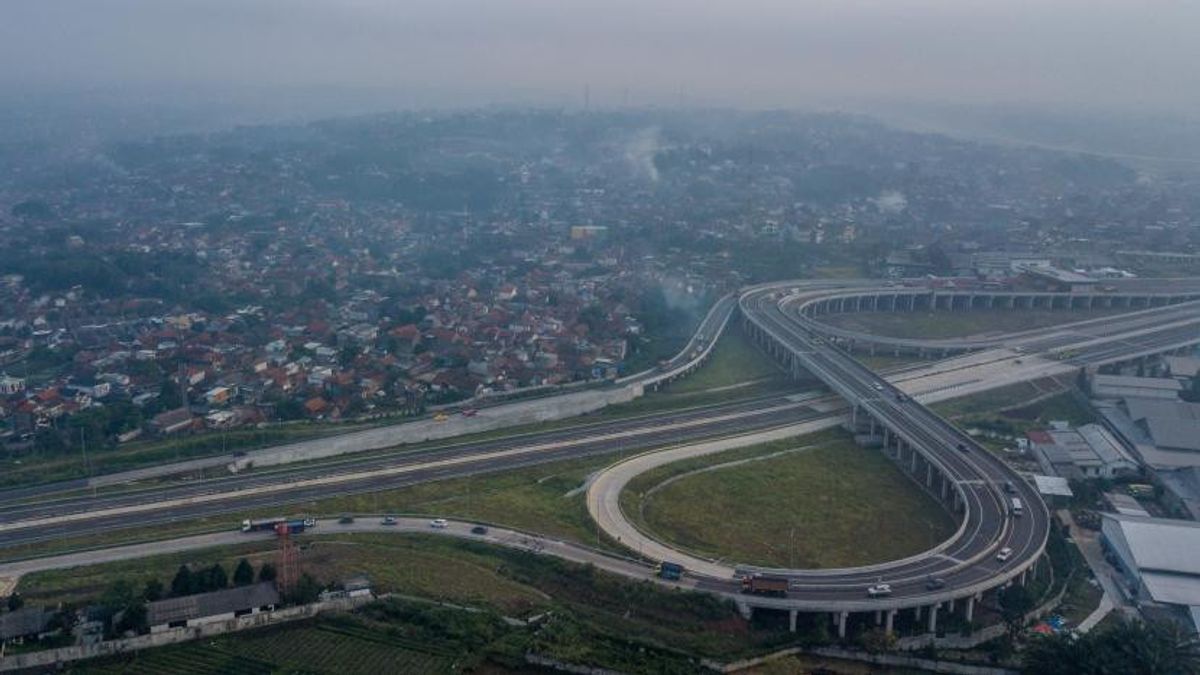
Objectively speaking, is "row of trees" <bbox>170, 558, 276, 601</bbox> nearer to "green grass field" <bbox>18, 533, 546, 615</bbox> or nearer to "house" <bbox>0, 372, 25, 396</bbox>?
"green grass field" <bbox>18, 533, 546, 615</bbox>

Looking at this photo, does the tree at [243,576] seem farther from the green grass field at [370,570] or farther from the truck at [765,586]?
the truck at [765,586]

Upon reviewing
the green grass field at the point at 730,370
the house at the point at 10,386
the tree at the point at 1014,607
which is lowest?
the tree at the point at 1014,607

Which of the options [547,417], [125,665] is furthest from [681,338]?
[125,665]

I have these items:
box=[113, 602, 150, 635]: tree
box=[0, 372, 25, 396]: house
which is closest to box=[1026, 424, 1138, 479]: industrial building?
box=[113, 602, 150, 635]: tree

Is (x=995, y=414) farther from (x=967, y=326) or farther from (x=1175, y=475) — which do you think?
(x=967, y=326)

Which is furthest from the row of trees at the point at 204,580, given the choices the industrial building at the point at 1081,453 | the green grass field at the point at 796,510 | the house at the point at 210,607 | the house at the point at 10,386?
the industrial building at the point at 1081,453

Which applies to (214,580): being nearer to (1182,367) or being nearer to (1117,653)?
(1117,653)

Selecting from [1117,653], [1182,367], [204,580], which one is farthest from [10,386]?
[1182,367]
